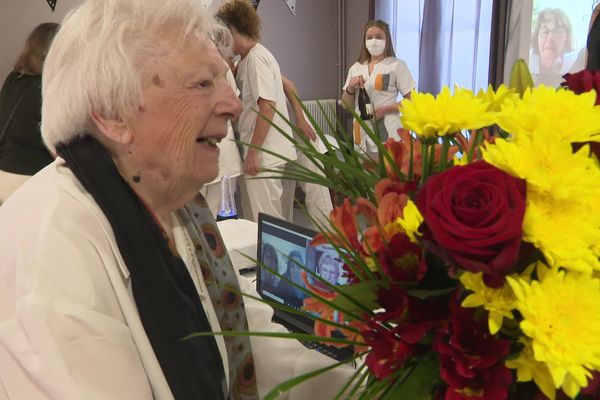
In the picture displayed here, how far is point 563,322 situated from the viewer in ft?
1.26

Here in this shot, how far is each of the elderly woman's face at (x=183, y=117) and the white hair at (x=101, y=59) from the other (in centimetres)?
2

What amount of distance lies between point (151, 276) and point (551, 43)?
13.3ft

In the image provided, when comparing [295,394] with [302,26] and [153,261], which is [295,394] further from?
[302,26]

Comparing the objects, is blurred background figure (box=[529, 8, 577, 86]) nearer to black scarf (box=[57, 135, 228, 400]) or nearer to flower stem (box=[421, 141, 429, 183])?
black scarf (box=[57, 135, 228, 400])

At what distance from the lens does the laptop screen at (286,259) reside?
3.73 ft

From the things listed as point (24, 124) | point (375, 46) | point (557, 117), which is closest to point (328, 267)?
point (557, 117)

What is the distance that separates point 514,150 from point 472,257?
0.09m

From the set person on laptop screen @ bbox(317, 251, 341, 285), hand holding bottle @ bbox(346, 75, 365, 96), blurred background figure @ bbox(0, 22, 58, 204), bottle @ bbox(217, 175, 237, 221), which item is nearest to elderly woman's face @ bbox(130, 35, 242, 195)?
person on laptop screen @ bbox(317, 251, 341, 285)

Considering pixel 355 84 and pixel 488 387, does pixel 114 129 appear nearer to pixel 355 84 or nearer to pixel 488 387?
pixel 488 387

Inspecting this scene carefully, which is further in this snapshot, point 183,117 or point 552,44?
point 552,44

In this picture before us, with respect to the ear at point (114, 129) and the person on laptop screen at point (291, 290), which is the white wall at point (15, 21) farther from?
the ear at point (114, 129)

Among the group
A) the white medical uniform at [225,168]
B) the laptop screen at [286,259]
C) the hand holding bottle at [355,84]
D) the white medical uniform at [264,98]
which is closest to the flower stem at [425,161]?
the laptop screen at [286,259]

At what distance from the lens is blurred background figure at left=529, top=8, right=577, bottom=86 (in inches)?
158

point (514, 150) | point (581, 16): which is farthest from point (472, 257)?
point (581, 16)
